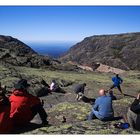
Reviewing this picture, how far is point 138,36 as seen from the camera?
472 feet

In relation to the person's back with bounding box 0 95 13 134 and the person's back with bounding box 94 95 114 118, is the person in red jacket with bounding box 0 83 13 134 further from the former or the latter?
the person's back with bounding box 94 95 114 118

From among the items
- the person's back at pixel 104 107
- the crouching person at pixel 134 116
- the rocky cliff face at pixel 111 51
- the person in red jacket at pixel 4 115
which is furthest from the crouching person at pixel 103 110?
the rocky cliff face at pixel 111 51

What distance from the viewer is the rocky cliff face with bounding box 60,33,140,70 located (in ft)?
412

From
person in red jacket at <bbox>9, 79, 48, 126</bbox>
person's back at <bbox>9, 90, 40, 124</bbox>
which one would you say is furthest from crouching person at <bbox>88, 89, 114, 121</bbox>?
person's back at <bbox>9, 90, 40, 124</bbox>

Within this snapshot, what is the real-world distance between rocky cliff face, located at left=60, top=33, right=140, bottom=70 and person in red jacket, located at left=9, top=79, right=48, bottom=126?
332ft

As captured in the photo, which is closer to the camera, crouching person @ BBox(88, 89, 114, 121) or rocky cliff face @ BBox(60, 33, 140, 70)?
crouching person @ BBox(88, 89, 114, 121)

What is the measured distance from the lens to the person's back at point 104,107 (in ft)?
51.7

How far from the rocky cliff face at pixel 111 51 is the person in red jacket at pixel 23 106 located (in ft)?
332

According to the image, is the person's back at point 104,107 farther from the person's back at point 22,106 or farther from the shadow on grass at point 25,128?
the person's back at point 22,106

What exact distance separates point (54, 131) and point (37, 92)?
700 inches

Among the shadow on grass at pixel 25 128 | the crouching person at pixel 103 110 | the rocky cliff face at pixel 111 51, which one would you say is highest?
the crouching person at pixel 103 110
